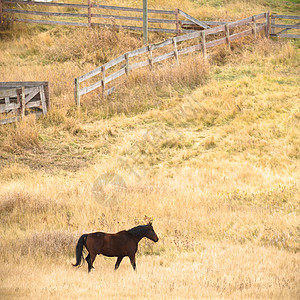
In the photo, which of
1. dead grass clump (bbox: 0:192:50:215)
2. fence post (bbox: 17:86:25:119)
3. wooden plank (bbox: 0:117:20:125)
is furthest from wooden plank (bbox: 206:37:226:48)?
dead grass clump (bbox: 0:192:50:215)

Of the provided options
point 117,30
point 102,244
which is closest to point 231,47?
point 117,30

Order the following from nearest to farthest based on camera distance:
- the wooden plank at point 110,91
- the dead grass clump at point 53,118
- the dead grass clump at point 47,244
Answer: the dead grass clump at point 47,244
the dead grass clump at point 53,118
the wooden plank at point 110,91

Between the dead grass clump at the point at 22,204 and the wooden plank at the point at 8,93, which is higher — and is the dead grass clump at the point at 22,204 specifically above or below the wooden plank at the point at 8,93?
below

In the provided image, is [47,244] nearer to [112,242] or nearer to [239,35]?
[112,242]

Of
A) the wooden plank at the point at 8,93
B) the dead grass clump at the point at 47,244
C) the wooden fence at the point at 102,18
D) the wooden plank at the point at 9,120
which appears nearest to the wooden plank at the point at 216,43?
the wooden fence at the point at 102,18

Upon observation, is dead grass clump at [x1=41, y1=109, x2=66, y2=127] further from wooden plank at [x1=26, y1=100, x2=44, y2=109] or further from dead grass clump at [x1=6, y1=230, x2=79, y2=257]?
dead grass clump at [x1=6, y1=230, x2=79, y2=257]

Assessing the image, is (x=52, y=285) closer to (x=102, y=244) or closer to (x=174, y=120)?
(x=102, y=244)

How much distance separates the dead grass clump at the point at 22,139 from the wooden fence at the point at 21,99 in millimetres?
730

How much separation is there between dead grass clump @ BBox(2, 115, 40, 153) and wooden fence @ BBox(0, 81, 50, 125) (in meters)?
0.73

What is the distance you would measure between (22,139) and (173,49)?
8.80 metres

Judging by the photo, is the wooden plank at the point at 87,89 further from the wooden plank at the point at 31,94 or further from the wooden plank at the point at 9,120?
the wooden plank at the point at 9,120

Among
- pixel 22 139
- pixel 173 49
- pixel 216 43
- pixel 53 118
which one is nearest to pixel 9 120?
pixel 22 139

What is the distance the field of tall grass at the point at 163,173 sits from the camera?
4.97m

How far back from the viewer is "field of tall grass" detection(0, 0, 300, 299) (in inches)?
196
